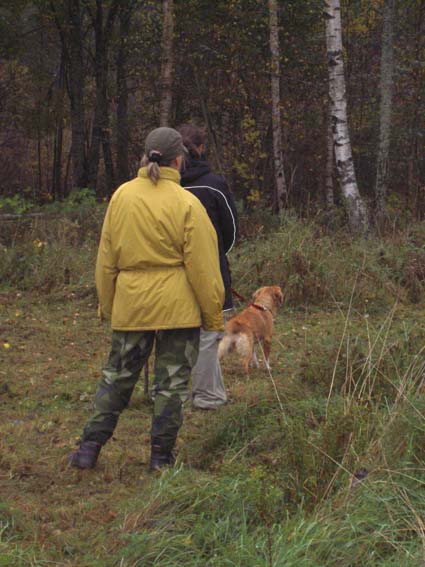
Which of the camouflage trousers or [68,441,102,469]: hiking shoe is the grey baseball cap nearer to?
the camouflage trousers

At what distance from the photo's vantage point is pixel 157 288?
4.89 metres

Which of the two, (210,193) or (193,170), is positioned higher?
(193,170)

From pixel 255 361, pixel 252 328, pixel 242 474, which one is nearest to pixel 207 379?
pixel 252 328

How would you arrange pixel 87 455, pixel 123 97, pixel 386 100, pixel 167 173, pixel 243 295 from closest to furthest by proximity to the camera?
pixel 167 173, pixel 87 455, pixel 243 295, pixel 386 100, pixel 123 97

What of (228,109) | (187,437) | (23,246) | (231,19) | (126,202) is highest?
(231,19)

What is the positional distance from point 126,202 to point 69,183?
69.8 ft

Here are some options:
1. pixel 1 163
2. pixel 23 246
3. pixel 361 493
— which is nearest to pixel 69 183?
pixel 1 163

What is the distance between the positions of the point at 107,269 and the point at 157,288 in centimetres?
35

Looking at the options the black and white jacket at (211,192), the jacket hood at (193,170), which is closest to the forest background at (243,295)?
the black and white jacket at (211,192)

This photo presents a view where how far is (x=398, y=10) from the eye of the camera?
71.9 ft

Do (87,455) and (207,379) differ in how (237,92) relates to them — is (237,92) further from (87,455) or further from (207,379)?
(87,455)

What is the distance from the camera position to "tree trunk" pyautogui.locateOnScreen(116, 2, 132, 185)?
21328mm

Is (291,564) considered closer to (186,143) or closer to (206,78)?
(186,143)

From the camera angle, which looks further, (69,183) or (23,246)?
(69,183)
